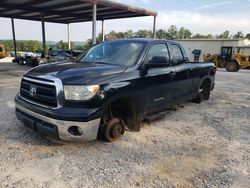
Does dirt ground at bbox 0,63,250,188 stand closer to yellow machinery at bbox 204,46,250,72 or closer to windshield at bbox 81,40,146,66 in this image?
windshield at bbox 81,40,146,66

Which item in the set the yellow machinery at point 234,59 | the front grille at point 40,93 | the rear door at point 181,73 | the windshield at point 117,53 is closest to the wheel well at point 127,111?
the windshield at point 117,53

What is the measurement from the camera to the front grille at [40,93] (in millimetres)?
3466

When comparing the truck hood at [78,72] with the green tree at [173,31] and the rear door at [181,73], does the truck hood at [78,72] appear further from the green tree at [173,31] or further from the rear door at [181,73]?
the green tree at [173,31]

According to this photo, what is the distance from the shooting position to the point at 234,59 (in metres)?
22.8

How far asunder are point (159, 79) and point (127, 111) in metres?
0.90

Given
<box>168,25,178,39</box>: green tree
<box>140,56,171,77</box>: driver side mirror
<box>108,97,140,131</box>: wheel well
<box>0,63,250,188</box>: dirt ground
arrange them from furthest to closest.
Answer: <box>168,25,178,39</box>: green tree < <box>140,56,171,77</box>: driver side mirror < <box>108,97,140,131</box>: wheel well < <box>0,63,250,188</box>: dirt ground

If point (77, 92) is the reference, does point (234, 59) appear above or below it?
below

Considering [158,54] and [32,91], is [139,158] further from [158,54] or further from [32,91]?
[158,54]

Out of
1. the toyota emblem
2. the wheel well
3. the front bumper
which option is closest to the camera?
the front bumper

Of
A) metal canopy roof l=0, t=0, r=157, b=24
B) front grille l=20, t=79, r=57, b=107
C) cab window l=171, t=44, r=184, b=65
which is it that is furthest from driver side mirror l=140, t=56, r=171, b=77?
metal canopy roof l=0, t=0, r=157, b=24

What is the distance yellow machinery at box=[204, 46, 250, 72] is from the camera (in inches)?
886

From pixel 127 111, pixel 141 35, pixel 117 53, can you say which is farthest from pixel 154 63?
pixel 141 35

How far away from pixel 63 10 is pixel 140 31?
44.4 meters

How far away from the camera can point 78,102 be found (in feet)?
11.2
